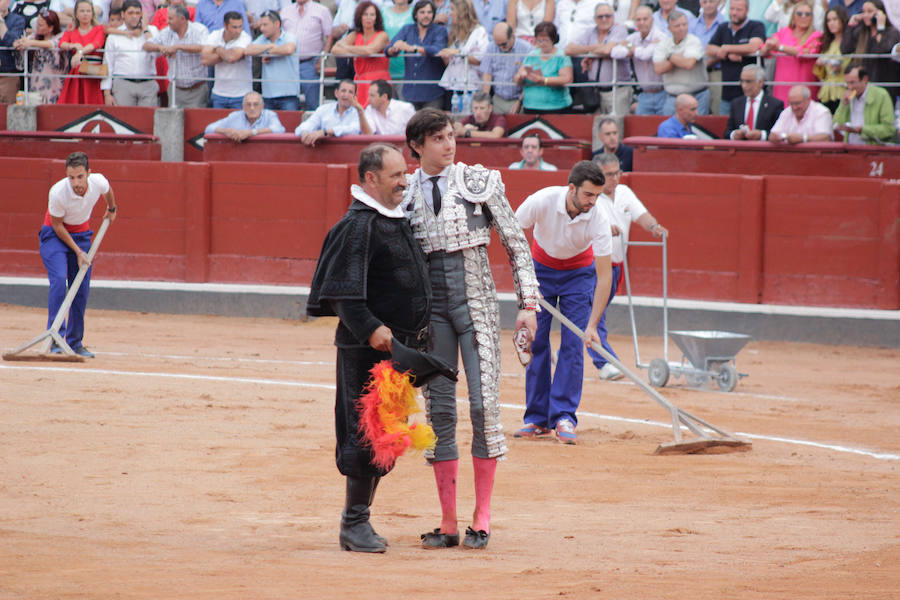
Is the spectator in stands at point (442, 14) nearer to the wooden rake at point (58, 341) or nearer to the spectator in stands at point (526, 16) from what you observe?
the spectator in stands at point (526, 16)

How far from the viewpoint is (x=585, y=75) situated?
14234 millimetres

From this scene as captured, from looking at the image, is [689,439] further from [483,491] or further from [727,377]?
[483,491]

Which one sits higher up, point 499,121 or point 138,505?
point 499,121

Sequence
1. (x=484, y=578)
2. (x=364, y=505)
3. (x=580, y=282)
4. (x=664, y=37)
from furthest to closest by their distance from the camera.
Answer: (x=664, y=37) → (x=580, y=282) → (x=364, y=505) → (x=484, y=578)

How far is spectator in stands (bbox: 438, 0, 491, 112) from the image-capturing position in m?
14.2

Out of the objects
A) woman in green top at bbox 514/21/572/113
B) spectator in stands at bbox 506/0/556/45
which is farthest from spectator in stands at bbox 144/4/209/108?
woman in green top at bbox 514/21/572/113

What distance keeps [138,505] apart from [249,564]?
1.40 meters

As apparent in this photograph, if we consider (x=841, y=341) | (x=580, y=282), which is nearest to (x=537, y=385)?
(x=580, y=282)

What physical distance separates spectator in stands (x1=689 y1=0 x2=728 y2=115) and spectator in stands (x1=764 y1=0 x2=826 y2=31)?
1.72 feet

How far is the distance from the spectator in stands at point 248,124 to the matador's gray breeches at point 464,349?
10.3 metres

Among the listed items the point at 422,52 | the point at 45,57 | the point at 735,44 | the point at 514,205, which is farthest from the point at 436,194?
the point at 45,57

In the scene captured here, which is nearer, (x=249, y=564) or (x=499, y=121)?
(x=249, y=564)

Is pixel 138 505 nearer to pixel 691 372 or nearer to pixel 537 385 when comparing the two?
pixel 537 385

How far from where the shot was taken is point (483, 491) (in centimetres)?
496
